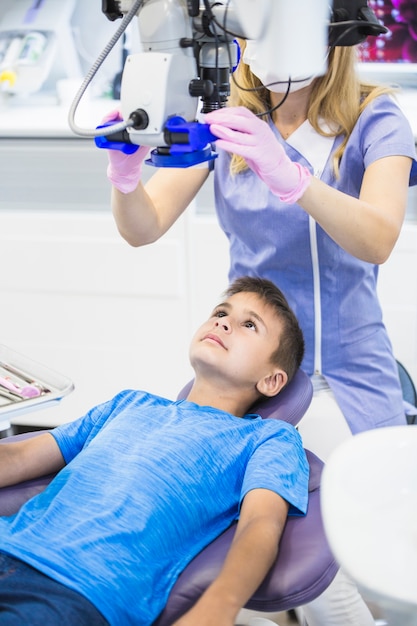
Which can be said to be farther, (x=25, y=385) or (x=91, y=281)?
(x=91, y=281)

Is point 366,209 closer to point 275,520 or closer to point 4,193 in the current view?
point 275,520

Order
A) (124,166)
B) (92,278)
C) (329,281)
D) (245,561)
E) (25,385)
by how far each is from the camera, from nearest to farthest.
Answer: (245,561) → (25,385) → (124,166) → (329,281) → (92,278)

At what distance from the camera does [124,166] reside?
1469 mm

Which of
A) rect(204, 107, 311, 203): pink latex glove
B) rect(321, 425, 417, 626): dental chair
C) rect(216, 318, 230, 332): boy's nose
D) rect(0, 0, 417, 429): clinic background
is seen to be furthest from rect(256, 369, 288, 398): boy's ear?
rect(0, 0, 417, 429): clinic background

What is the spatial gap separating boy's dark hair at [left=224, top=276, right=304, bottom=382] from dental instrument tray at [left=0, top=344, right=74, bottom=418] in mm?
473

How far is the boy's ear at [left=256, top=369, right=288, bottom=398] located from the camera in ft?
5.34

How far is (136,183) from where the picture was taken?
1.56 meters

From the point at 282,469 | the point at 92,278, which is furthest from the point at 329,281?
the point at 92,278

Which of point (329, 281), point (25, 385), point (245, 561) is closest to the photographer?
point (245, 561)

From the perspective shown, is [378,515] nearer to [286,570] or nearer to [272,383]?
[286,570]

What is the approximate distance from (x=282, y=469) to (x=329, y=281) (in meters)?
0.48

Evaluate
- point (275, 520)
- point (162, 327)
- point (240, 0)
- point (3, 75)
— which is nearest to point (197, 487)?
point (275, 520)

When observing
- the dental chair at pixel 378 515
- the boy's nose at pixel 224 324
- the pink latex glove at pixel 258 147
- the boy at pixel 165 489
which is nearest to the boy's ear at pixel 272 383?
the boy at pixel 165 489

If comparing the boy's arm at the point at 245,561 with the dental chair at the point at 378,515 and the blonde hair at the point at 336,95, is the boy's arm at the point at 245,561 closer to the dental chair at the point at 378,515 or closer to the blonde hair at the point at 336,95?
the dental chair at the point at 378,515
